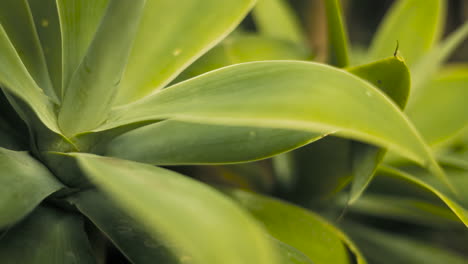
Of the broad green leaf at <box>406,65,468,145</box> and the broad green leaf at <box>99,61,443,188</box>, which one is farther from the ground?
the broad green leaf at <box>99,61,443,188</box>

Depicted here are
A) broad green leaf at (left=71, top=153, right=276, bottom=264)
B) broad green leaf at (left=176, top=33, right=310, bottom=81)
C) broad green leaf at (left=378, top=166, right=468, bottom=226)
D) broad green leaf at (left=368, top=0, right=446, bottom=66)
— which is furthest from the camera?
broad green leaf at (left=368, top=0, right=446, bottom=66)

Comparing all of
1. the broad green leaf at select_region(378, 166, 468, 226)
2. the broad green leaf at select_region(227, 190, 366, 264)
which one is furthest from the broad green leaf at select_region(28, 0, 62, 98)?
the broad green leaf at select_region(378, 166, 468, 226)

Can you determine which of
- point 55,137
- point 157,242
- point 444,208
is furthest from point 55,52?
point 444,208

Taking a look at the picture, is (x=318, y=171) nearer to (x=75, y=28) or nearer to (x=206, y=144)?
(x=206, y=144)

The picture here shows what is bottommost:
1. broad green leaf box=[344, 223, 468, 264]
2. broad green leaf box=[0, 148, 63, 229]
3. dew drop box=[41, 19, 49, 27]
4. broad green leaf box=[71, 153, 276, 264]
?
broad green leaf box=[344, 223, 468, 264]

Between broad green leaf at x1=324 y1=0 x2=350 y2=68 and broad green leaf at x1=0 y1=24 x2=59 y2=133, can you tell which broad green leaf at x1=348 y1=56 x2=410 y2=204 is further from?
broad green leaf at x1=0 y1=24 x2=59 y2=133

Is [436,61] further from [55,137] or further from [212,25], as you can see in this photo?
[55,137]

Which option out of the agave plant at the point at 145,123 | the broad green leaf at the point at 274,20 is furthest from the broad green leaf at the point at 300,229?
the broad green leaf at the point at 274,20

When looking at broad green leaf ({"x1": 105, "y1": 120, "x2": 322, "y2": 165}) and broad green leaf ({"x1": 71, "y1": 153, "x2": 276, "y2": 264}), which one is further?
broad green leaf ({"x1": 105, "y1": 120, "x2": 322, "y2": 165})

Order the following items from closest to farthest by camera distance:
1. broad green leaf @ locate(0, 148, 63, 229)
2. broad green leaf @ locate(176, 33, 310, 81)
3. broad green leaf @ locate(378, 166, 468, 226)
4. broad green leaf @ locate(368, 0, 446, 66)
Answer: broad green leaf @ locate(0, 148, 63, 229)
broad green leaf @ locate(378, 166, 468, 226)
broad green leaf @ locate(176, 33, 310, 81)
broad green leaf @ locate(368, 0, 446, 66)
